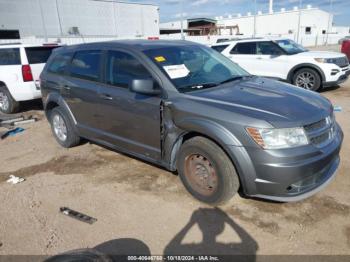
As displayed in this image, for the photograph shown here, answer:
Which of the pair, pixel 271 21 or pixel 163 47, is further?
pixel 271 21

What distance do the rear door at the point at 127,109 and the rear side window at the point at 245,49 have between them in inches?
271

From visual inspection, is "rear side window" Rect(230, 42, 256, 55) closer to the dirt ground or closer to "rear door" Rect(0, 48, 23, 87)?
the dirt ground

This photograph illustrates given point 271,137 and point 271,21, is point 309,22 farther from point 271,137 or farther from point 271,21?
point 271,137

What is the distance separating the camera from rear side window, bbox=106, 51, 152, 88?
3.74m

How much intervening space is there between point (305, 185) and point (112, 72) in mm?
2723

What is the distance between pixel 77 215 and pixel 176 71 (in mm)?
1988

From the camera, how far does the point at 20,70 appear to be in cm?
755

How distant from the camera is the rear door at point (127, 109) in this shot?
366 cm

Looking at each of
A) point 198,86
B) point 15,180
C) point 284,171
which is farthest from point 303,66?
point 15,180

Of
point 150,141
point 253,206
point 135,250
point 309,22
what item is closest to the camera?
point 135,250

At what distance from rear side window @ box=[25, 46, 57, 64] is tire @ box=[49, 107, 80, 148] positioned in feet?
9.67

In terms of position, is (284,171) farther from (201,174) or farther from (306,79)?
(306,79)

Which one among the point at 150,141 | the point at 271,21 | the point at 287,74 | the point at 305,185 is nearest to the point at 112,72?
the point at 150,141

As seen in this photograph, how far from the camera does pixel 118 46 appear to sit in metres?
4.08
